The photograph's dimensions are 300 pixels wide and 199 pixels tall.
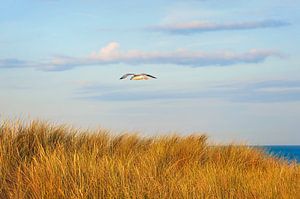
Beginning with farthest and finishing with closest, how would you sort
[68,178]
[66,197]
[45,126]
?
[45,126] → [68,178] → [66,197]

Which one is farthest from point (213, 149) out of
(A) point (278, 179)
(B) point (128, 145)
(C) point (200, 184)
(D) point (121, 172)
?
(D) point (121, 172)

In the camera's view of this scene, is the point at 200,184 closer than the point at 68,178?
No

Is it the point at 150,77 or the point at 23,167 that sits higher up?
the point at 150,77

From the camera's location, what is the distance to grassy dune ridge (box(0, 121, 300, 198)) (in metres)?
8.80

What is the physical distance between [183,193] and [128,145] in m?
5.73

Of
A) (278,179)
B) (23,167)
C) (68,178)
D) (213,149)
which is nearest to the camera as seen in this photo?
(68,178)

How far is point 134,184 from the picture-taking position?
8.90 m

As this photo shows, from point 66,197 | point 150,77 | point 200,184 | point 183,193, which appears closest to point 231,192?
point 200,184

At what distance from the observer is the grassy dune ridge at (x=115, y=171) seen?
880 cm

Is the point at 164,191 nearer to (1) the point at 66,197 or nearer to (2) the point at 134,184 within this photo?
(2) the point at 134,184

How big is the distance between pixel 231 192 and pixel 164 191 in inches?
59.3

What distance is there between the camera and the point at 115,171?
9.42m

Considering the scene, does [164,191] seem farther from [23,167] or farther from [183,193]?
[23,167]

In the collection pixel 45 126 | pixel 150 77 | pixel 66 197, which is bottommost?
pixel 66 197
